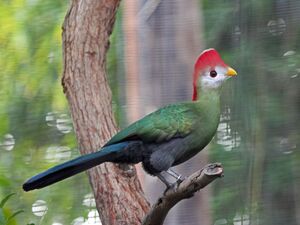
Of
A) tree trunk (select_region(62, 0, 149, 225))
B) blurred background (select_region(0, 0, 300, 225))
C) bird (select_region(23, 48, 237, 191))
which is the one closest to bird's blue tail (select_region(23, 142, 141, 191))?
bird (select_region(23, 48, 237, 191))

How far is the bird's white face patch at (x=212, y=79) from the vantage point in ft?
7.70

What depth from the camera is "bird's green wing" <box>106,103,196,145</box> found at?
Result: 2.29 m

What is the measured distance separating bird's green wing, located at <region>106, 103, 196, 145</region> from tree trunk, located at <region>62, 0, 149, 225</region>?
15.6 inches

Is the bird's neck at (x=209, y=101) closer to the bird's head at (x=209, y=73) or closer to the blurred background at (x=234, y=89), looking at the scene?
the bird's head at (x=209, y=73)

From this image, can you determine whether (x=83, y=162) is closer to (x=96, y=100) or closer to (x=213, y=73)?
(x=213, y=73)

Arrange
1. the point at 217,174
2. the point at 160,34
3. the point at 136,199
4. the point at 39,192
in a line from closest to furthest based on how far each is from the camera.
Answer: the point at 217,174
the point at 136,199
the point at 160,34
the point at 39,192

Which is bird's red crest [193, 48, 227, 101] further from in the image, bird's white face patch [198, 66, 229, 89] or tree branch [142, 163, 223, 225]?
tree branch [142, 163, 223, 225]

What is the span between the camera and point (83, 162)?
219 centimetres

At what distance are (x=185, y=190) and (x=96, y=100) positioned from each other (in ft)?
2.42

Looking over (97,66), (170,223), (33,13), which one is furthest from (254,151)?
(33,13)

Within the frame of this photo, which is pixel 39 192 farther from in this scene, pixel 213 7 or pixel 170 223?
pixel 213 7

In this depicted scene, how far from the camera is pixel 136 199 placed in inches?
106

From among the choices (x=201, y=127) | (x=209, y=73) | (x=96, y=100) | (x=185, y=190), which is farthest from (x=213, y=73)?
(x=96, y=100)

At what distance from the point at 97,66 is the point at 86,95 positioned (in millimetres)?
106
